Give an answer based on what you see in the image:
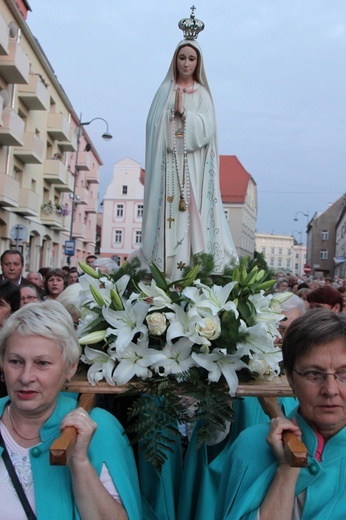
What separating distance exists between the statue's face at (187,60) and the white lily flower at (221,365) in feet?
8.62

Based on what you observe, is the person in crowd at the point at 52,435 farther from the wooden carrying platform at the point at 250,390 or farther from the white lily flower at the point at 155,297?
the white lily flower at the point at 155,297

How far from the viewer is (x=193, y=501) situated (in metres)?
2.38

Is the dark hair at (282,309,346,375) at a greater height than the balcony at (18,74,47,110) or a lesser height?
lesser

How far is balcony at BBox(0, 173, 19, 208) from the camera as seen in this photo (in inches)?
824

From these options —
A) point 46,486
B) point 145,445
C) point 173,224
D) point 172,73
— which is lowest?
point 46,486

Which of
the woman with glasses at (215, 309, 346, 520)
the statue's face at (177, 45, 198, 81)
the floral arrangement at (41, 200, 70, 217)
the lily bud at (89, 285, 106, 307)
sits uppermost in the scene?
the floral arrangement at (41, 200, 70, 217)

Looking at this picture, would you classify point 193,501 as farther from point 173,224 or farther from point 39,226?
point 39,226

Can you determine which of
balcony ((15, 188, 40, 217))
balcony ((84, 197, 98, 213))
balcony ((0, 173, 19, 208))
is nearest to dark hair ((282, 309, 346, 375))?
balcony ((0, 173, 19, 208))

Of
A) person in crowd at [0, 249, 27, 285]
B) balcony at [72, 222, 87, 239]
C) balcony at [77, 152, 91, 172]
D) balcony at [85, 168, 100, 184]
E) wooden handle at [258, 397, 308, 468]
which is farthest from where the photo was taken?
balcony at [85, 168, 100, 184]

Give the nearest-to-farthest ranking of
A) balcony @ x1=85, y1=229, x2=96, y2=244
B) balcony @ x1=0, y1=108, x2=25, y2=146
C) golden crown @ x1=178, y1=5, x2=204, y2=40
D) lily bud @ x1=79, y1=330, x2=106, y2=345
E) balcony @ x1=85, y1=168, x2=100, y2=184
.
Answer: lily bud @ x1=79, y1=330, x2=106, y2=345 → golden crown @ x1=178, y1=5, x2=204, y2=40 → balcony @ x1=0, y1=108, x2=25, y2=146 → balcony @ x1=85, y1=229, x2=96, y2=244 → balcony @ x1=85, y1=168, x2=100, y2=184

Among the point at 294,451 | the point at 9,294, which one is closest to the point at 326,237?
the point at 9,294

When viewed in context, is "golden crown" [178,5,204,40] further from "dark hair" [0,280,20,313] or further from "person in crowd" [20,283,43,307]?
"person in crowd" [20,283,43,307]

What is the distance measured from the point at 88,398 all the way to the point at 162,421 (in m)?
0.33

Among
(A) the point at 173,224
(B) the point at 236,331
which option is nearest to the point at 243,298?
(B) the point at 236,331
